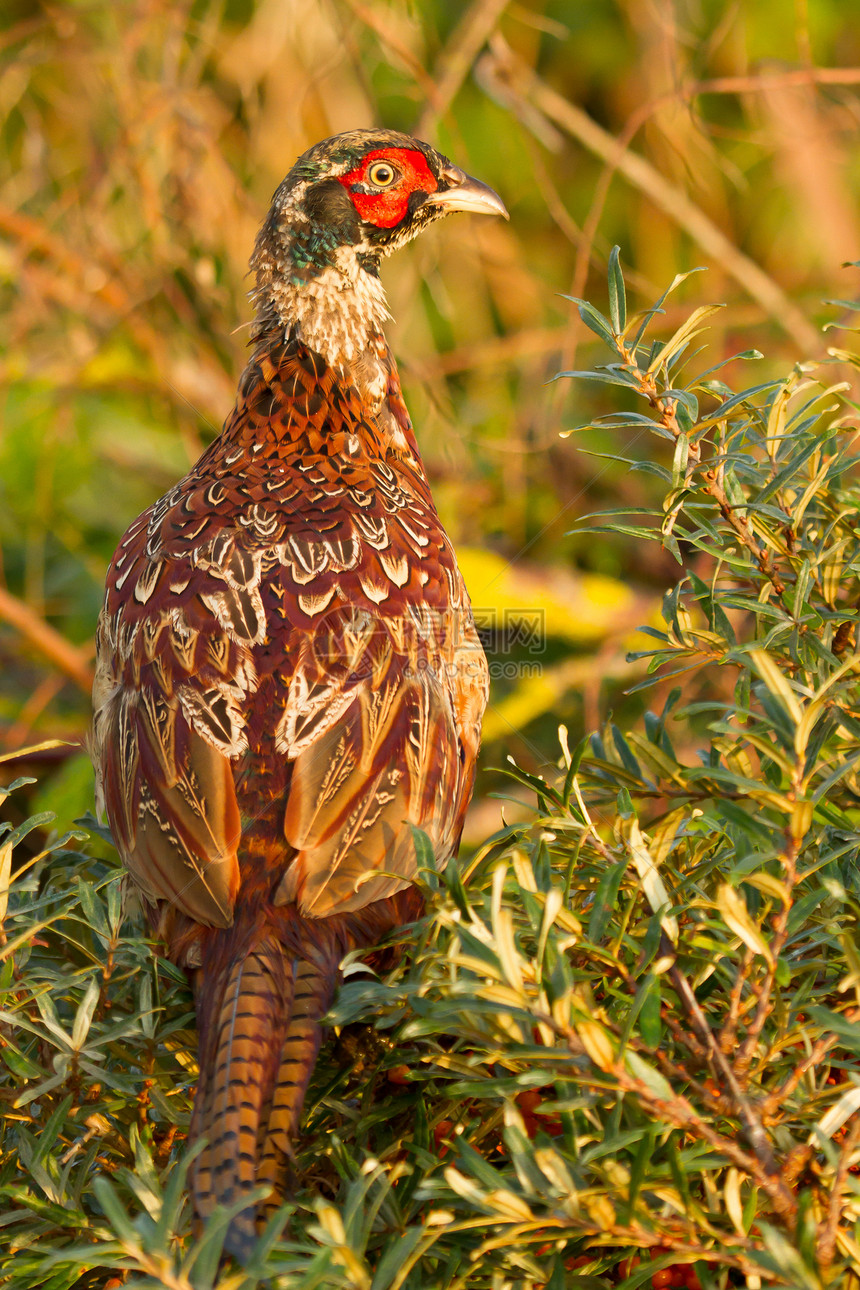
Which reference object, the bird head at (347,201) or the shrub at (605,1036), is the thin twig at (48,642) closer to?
the bird head at (347,201)

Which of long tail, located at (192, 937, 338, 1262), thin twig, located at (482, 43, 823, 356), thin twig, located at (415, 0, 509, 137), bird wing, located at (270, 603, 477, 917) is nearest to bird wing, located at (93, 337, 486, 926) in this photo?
bird wing, located at (270, 603, 477, 917)

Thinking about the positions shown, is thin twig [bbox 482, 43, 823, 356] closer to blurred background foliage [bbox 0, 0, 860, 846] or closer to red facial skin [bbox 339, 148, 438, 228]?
blurred background foliage [bbox 0, 0, 860, 846]

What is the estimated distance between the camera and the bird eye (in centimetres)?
245

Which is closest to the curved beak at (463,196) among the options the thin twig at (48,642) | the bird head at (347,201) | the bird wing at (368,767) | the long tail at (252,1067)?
the bird head at (347,201)

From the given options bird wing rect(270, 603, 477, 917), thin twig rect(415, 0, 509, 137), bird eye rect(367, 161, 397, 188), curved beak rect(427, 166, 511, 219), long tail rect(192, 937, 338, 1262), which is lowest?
long tail rect(192, 937, 338, 1262)

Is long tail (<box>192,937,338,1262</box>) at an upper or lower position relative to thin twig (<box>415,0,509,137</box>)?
lower

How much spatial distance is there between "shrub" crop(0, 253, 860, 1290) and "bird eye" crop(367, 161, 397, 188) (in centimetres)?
125

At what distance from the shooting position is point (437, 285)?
3.48 m

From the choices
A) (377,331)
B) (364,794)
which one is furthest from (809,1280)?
(377,331)

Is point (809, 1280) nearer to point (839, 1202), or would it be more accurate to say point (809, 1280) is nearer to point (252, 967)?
point (839, 1202)

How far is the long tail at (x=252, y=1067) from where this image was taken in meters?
1.16

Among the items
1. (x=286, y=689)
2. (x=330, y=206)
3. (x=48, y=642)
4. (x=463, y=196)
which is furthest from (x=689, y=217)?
(x=286, y=689)

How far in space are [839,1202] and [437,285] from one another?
2.99 meters

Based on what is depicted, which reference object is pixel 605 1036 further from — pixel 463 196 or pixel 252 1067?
pixel 463 196
